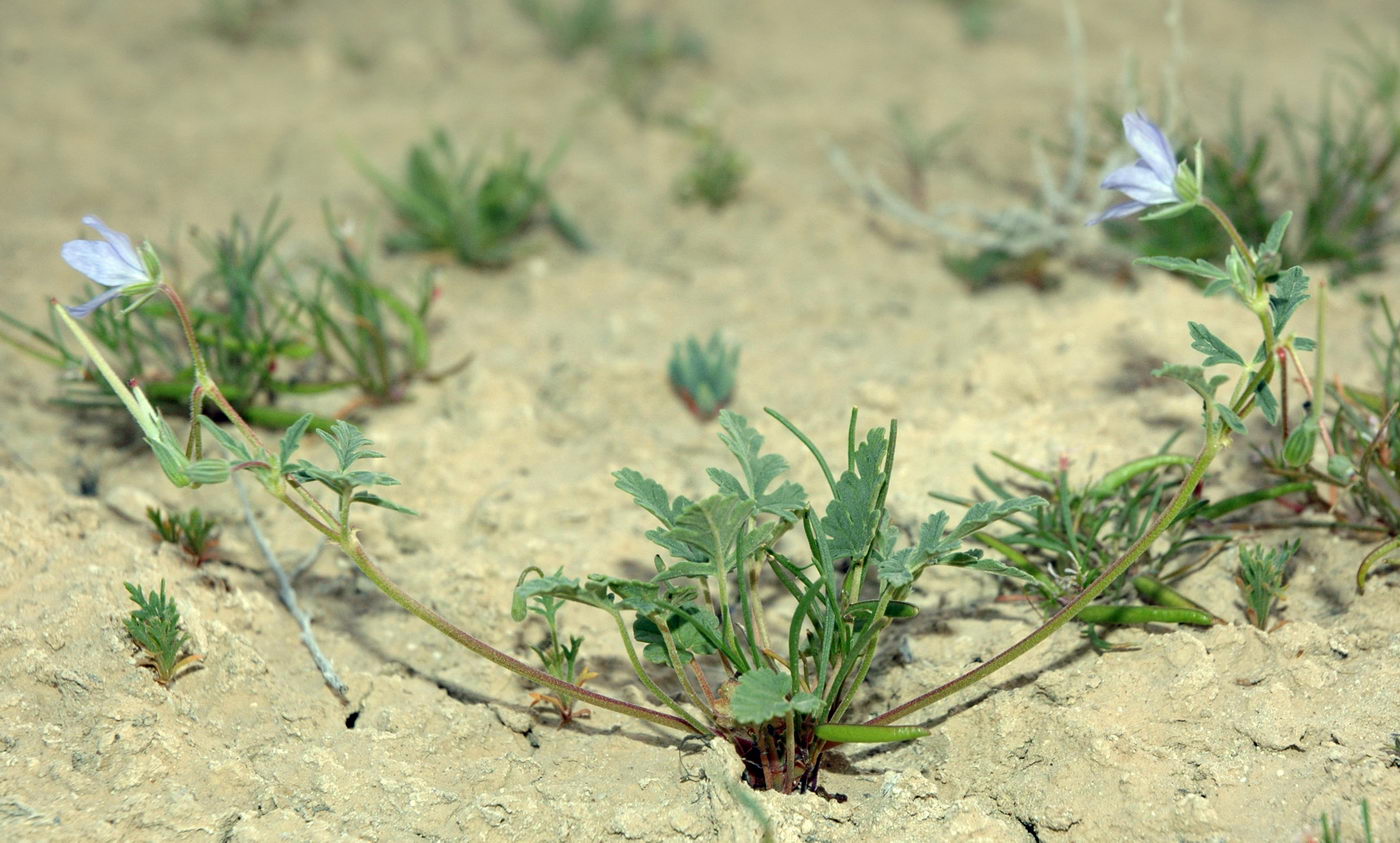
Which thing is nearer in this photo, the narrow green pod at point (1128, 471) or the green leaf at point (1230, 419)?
the green leaf at point (1230, 419)

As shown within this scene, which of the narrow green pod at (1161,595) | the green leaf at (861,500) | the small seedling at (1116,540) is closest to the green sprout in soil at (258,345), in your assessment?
the green leaf at (861,500)

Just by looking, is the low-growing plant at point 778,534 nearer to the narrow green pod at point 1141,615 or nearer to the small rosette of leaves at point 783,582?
the small rosette of leaves at point 783,582

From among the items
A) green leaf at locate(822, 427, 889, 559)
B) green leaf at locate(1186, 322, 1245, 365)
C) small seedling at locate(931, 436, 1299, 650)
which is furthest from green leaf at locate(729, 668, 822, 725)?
green leaf at locate(1186, 322, 1245, 365)

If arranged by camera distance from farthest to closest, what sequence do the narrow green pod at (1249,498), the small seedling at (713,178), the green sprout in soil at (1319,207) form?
the small seedling at (713,178)
the green sprout in soil at (1319,207)
the narrow green pod at (1249,498)

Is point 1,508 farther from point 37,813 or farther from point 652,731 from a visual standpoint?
point 652,731

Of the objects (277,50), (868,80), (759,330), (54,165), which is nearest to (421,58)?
(277,50)

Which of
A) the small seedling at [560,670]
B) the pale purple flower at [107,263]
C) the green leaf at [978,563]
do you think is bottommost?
the small seedling at [560,670]

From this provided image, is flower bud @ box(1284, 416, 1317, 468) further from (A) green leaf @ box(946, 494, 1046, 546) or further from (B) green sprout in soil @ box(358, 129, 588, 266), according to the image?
(B) green sprout in soil @ box(358, 129, 588, 266)
